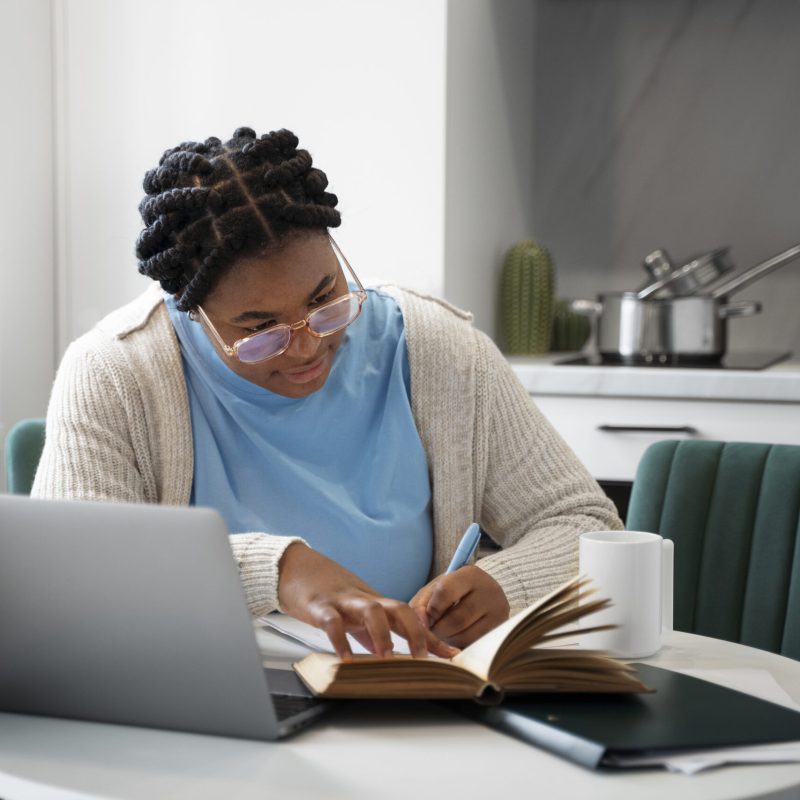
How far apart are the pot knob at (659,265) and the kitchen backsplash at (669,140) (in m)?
0.36

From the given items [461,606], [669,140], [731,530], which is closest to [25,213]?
[669,140]

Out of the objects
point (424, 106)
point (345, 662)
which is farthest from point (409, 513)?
point (424, 106)

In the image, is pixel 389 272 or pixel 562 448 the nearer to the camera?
pixel 562 448

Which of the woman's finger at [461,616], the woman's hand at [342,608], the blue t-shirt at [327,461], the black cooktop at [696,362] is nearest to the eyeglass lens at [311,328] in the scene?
the blue t-shirt at [327,461]

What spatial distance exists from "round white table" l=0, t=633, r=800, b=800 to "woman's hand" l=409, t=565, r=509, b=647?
184mm

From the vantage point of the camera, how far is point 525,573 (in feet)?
4.37

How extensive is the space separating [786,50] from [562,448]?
1.90 m

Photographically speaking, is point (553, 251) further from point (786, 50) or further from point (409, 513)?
point (409, 513)

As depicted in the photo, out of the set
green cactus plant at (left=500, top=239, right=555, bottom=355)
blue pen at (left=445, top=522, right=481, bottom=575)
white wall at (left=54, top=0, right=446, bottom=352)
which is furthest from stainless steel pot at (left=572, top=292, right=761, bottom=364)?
blue pen at (left=445, top=522, right=481, bottom=575)

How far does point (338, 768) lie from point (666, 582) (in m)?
0.45

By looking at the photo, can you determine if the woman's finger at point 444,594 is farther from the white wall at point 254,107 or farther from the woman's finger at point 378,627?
the white wall at point 254,107

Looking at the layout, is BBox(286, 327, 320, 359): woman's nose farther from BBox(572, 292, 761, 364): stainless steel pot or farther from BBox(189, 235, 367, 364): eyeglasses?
BBox(572, 292, 761, 364): stainless steel pot

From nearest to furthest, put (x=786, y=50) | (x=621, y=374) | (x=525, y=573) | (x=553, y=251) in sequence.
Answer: (x=525, y=573) < (x=621, y=374) < (x=786, y=50) < (x=553, y=251)

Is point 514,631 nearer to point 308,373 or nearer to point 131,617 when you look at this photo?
point 131,617
